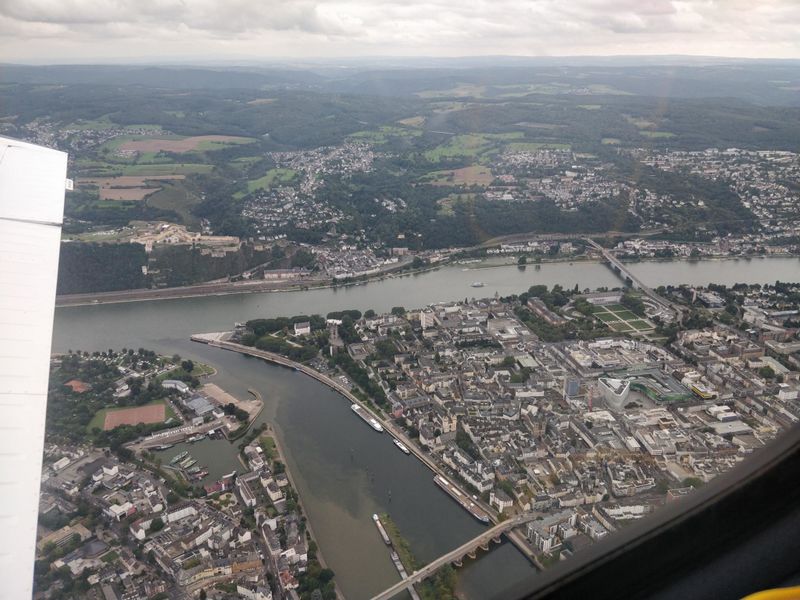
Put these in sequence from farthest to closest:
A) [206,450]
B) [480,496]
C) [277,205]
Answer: [277,205] → [206,450] → [480,496]

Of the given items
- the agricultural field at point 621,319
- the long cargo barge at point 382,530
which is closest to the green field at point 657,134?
the agricultural field at point 621,319

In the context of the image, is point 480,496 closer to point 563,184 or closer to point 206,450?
point 206,450

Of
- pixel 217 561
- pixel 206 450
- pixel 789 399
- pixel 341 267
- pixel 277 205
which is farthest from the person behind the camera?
pixel 277 205

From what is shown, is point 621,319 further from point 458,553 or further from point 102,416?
point 102,416

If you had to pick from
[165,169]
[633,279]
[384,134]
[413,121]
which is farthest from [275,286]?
[413,121]

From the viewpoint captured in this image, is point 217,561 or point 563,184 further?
point 563,184

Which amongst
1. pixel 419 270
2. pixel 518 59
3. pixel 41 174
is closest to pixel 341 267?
pixel 419 270

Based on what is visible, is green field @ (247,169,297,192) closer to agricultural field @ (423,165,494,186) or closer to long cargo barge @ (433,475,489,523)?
agricultural field @ (423,165,494,186)
